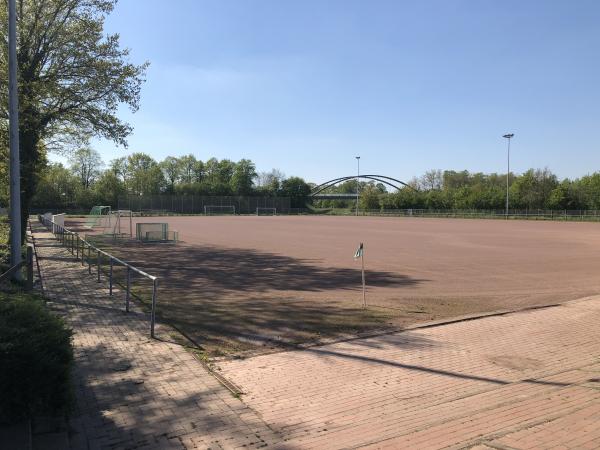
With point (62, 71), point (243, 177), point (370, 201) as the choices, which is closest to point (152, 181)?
point (243, 177)

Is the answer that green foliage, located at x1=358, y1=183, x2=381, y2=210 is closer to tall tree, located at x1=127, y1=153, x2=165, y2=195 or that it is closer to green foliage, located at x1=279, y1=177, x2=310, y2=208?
green foliage, located at x1=279, y1=177, x2=310, y2=208

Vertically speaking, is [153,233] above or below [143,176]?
below

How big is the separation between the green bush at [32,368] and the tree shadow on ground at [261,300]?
113 inches

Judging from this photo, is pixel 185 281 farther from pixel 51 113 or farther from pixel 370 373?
pixel 51 113

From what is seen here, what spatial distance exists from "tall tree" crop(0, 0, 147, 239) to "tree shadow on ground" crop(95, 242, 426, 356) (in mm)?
6738

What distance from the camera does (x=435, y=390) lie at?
5.73 m

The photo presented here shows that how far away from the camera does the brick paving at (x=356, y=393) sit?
14.6ft

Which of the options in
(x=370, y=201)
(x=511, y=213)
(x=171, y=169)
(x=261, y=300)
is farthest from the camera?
(x=171, y=169)

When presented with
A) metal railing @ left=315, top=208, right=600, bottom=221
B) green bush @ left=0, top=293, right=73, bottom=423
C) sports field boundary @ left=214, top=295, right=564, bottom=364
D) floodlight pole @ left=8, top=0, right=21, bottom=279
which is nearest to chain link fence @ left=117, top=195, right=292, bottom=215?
metal railing @ left=315, top=208, right=600, bottom=221

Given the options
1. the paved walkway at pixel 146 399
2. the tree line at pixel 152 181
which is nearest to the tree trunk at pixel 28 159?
the paved walkway at pixel 146 399

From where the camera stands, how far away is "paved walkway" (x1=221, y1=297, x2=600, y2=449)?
14.8 ft

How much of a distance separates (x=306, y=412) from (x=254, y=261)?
15.8 m

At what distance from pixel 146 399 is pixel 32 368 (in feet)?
4.48

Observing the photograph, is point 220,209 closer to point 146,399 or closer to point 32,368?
point 146,399
